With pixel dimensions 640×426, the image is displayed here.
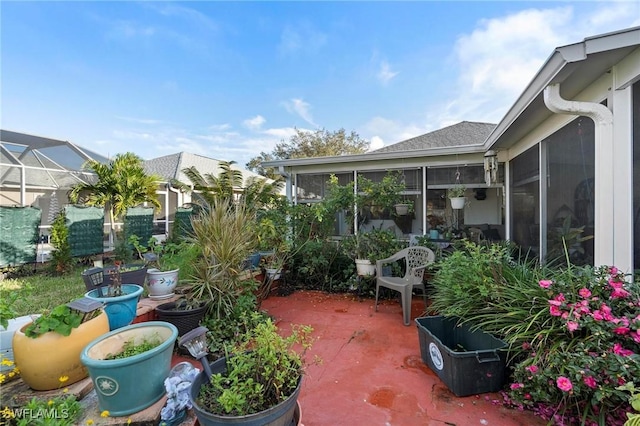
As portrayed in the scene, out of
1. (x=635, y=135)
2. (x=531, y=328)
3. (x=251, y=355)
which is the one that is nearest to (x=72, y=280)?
(x=251, y=355)

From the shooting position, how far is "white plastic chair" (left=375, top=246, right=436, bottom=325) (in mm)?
3564

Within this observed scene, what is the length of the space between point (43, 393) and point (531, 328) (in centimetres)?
344

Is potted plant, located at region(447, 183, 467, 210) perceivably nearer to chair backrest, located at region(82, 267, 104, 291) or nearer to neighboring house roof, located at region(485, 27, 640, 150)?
neighboring house roof, located at region(485, 27, 640, 150)

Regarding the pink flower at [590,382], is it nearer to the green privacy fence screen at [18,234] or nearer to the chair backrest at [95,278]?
the chair backrest at [95,278]

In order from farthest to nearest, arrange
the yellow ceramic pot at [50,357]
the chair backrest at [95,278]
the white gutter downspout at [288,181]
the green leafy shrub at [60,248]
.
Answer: the white gutter downspout at [288,181], the green leafy shrub at [60,248], the chair backrest at [95,278], the yellow ceramic pot at [50,357]

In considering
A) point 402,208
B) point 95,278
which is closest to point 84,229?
point 95,278

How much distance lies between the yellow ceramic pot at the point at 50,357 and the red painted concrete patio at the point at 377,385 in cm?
161

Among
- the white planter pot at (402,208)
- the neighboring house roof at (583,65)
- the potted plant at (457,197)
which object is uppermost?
the neighboring house roof at (583,65)

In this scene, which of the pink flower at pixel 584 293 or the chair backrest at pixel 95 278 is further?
the chair backrest at pixel 95 278

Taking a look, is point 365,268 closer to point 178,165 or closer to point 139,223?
point 139,223

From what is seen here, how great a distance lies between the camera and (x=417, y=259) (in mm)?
4207

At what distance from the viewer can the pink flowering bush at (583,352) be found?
155 cm

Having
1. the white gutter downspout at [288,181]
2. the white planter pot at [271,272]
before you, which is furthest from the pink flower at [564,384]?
the white gutter downspout at [288,181]

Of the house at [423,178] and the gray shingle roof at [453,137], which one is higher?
the gray shingle roof at [453,137]
